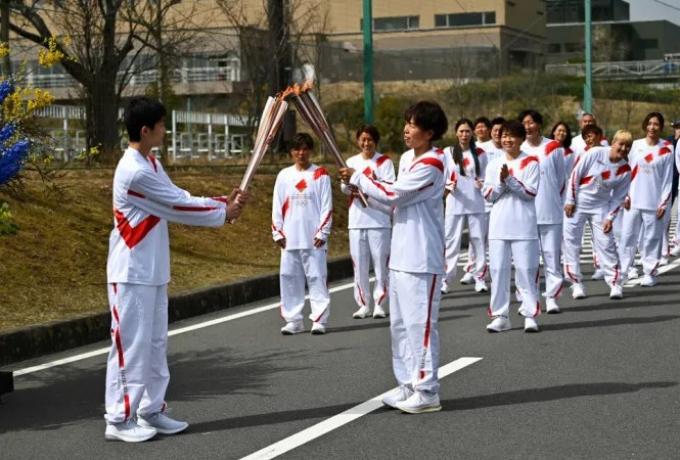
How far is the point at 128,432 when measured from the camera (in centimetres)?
698

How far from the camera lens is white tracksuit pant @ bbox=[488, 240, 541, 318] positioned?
10977 mm

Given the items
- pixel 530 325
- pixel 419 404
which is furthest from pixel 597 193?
pixel 419 404

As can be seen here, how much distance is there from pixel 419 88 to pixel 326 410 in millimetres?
63283

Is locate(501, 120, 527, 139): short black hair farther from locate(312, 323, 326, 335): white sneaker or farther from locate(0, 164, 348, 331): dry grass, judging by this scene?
locate(0, 164, 348, 331): dry grass

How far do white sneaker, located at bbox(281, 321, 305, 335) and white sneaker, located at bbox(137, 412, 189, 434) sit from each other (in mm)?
3928

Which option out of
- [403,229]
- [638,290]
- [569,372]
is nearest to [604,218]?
[638,290]

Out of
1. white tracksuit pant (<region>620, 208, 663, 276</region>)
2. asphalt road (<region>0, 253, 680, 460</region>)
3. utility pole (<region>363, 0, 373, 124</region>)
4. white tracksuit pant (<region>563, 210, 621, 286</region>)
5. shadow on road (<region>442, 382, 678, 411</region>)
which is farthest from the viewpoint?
utility pole (<region>363, 0, 373, 124</region>)

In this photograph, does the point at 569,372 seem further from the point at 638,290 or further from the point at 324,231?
the point at 638,290

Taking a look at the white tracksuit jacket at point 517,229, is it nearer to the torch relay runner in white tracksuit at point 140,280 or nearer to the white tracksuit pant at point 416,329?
the white tracksuit pant at point 416,329

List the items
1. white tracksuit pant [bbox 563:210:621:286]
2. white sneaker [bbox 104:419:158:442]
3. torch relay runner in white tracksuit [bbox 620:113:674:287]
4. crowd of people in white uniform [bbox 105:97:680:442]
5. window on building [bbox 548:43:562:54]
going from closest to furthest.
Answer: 1. white sneaker [bbox 104:419:158:442]
2. crowd of people in white uniform [bbox 105:97:680:442]
3. white tracksuit pant [bbox 563:210:621:286]
4. torch relay runner in white tracksuit [bbox 620:113:674:287]
5. window on building [bbox 548:43:562:54]

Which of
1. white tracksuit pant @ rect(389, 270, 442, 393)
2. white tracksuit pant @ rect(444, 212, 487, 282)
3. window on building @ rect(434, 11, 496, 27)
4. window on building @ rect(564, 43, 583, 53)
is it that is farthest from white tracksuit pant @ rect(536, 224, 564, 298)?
window on building @ rect(564, 43, 583, 53)

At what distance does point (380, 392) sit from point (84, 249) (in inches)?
Answer: 253

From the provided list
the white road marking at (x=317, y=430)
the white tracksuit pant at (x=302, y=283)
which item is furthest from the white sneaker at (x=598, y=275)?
the white road marking at (x=317, y=430)

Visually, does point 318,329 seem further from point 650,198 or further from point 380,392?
point 650,198
